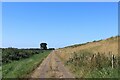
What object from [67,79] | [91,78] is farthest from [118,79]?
[67,79]

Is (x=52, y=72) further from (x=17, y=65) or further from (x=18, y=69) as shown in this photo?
(x=17, y=65)

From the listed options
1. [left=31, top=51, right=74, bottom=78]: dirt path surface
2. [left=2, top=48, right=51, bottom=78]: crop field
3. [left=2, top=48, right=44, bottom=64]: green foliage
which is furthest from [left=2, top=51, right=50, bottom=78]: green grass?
[left=2, top=48, right=44, bottom=64]: green foliage

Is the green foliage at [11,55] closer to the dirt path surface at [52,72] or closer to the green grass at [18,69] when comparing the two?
the green grass at [18,69]

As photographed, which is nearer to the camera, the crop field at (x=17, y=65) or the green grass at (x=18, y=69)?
the green grass at (x=18, y=69)

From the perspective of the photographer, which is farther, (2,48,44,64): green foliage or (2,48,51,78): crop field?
(2,48,44,64): green foliage

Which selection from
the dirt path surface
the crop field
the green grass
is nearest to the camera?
the dirt path surface

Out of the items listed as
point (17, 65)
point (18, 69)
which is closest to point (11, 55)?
point (17, 65)

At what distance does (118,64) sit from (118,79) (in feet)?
18.0

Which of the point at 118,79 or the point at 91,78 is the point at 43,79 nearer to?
the point at 91,78

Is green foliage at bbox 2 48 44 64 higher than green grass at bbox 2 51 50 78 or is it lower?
higher

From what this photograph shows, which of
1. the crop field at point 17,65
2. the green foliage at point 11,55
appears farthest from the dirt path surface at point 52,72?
the green foliage at point 11,55

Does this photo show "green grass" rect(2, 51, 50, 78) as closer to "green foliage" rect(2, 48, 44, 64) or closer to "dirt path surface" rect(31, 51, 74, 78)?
"dirt path surface" rect(31, 51, 74, 78)

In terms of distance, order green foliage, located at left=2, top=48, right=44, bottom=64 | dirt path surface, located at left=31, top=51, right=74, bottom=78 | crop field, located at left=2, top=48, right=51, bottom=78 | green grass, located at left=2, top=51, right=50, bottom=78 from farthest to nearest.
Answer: green foliage, located at left=2, top=48, right=44, bottom=64 → crop field, located at left=2, top=48, right=51, bottom=78 → green grass, located at left=2, top=51, right=50, bottom=78 → dirt path surface, located at left=31, top=51, right=74, bottom=78

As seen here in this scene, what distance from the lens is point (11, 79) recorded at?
21156mm
